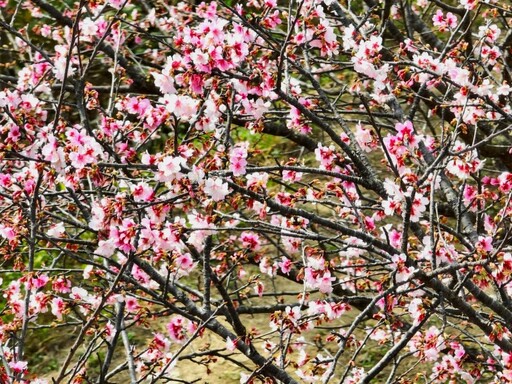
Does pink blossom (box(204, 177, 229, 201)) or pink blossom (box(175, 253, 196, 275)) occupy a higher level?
pink blossom (box(204, 177, 229, 201))

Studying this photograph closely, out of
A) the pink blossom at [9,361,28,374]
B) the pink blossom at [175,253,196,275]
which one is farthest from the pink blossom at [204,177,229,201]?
the pink blossom at [9,361,28,374]

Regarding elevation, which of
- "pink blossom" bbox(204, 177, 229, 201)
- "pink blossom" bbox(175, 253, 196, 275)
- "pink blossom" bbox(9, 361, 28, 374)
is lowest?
"pink blossom" bbox(9, 361, 28, 374)

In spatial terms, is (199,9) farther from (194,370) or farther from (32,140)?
(194,370)

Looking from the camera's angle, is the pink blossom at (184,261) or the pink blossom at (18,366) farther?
the pink blossom at (184,261)

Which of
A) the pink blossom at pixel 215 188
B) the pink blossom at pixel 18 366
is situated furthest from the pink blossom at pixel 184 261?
the pink blossom at pixel 18 366

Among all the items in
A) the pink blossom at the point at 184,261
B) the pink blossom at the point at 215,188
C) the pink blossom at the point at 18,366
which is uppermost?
the pink blossom at the point at 215,188

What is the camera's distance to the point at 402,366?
17.7 ft

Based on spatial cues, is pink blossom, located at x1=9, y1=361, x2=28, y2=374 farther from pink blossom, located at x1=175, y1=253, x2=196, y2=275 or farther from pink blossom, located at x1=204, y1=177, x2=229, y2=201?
pink blossom, located at x1=204, y1=177, x2=229, y2=201

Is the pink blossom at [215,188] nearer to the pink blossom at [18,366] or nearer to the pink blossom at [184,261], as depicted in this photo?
the pink blossom at [184,261]

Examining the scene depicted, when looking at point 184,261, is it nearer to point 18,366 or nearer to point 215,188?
A: point 215,188

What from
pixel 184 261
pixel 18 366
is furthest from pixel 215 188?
pixel 18 366

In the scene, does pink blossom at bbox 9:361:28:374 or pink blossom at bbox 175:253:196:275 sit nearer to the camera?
pink blossom at bbox 9:361:28:374

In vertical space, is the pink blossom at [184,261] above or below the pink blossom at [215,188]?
below

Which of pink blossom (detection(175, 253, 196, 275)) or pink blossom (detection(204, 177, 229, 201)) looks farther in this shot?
pink blossom (detection(175, 253, 196, 275))
